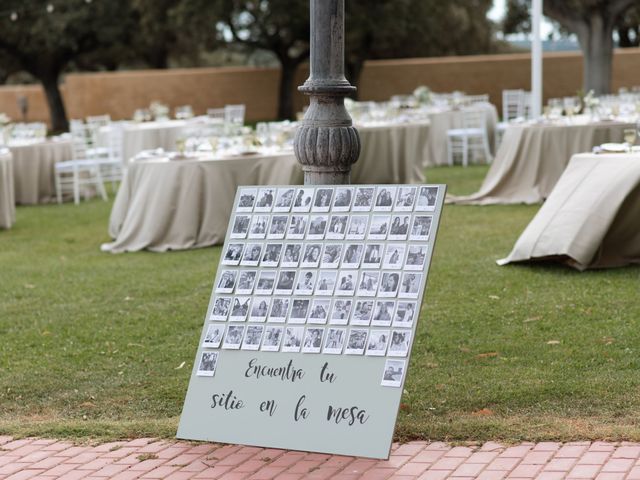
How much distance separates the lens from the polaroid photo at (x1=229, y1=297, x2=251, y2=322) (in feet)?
16.2

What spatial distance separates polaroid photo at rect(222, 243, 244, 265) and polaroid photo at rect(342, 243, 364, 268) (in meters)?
0.52

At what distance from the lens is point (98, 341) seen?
281 inches

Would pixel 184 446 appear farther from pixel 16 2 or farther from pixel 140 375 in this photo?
pixel 16 2

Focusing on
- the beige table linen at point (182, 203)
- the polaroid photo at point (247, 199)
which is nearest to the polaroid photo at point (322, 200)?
the polaroid photo at point (247, 199)

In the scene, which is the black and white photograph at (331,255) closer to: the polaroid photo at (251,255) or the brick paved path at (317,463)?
the polaroid photo at (251,255)

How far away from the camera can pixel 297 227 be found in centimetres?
498

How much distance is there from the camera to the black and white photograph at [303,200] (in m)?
5.01

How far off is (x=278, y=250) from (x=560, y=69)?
30.0 m

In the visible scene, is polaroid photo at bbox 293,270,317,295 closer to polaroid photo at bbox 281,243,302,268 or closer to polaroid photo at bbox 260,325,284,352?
polaroid photo at bbox 281,243,302,268

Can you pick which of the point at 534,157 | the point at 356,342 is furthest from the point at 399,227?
the point at 534,157

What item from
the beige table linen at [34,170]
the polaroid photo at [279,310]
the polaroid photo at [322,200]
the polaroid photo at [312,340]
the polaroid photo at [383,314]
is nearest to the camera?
the polaroid photo at [383,314]

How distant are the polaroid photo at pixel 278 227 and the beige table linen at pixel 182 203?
5912 mm

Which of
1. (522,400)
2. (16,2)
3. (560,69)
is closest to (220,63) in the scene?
(16,2)

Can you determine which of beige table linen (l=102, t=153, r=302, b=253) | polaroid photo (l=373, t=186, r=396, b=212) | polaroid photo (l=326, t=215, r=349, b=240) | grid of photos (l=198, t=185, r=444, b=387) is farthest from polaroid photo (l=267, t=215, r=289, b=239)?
beige table linen (l=102, t=153, r=302, b=253)
